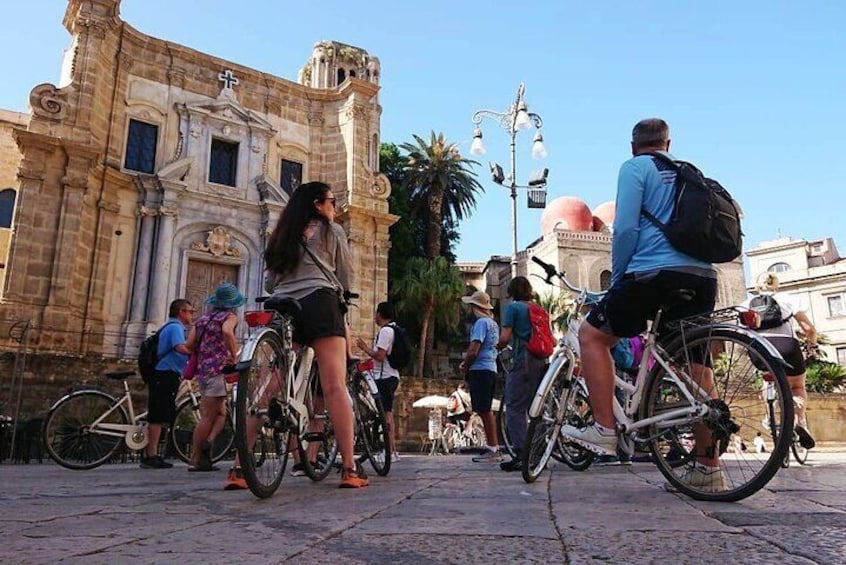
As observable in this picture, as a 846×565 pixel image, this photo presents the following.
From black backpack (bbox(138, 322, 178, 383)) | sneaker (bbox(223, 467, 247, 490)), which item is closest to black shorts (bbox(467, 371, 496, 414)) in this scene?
black backpack (bbox(138, 322, 178, 383))

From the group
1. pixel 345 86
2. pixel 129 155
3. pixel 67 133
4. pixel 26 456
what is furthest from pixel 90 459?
pixel 345 86

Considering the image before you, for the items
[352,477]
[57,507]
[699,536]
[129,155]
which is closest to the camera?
[699,536]

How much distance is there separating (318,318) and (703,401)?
82.6 inches

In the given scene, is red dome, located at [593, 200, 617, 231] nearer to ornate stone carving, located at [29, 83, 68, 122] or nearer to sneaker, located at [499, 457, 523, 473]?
ornate stone carving, located at [29, 83, 68, 122]

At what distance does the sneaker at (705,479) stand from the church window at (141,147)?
798 inches

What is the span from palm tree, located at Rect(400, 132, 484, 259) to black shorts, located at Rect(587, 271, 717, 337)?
2896 cm

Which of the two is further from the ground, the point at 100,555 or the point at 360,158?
the point at 360,158

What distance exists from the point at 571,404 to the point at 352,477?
60.3 inches

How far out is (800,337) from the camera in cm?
706

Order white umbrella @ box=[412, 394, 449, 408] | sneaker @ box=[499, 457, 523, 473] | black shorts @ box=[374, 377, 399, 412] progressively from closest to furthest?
sneaker @ box=[499, 457, 523, 473], black shorts @ box=[374, 377, 399, 412], white umbrella @ box=[412, 394, 449, 408]

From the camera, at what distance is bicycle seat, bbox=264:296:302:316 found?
3.63 meters

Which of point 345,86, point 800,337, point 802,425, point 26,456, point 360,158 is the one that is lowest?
point 26,456

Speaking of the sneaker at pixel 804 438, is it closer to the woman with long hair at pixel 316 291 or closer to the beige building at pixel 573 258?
the woman with long hair at pixel 316 291

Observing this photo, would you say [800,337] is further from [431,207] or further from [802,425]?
[431,207]
